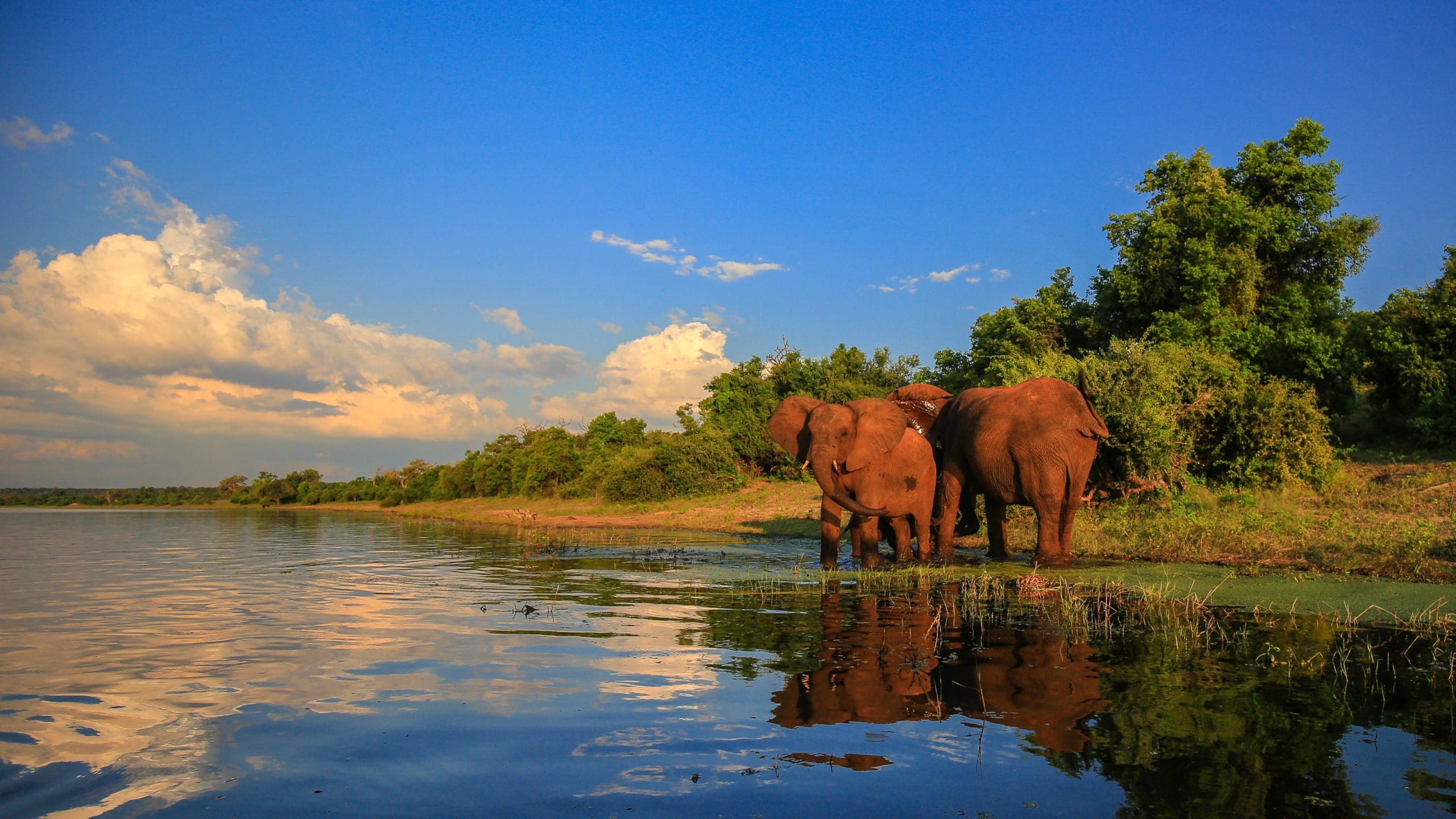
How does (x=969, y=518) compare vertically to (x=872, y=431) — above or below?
below

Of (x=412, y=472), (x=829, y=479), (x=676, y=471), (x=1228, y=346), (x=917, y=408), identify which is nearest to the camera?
(x=829, y=479)

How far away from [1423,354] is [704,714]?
20.5 m

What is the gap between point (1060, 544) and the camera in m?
13.0

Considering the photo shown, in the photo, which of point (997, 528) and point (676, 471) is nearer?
point (997, 528)

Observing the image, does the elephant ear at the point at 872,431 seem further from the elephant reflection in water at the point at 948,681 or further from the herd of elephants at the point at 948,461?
the elephant reflection in water at the point at 948,681

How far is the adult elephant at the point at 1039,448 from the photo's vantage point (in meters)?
12.6

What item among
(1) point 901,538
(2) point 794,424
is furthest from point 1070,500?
(2) point 794,424

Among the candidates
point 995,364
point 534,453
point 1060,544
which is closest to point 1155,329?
point 995,364

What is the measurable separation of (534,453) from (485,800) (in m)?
45.8

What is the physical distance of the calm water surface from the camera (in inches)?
148

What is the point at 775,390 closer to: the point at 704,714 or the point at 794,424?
the point at 794,424

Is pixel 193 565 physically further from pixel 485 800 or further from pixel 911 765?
pixel 911 765

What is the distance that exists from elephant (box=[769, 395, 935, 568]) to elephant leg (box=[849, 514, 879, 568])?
0.04 feet

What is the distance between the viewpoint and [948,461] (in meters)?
14.3
